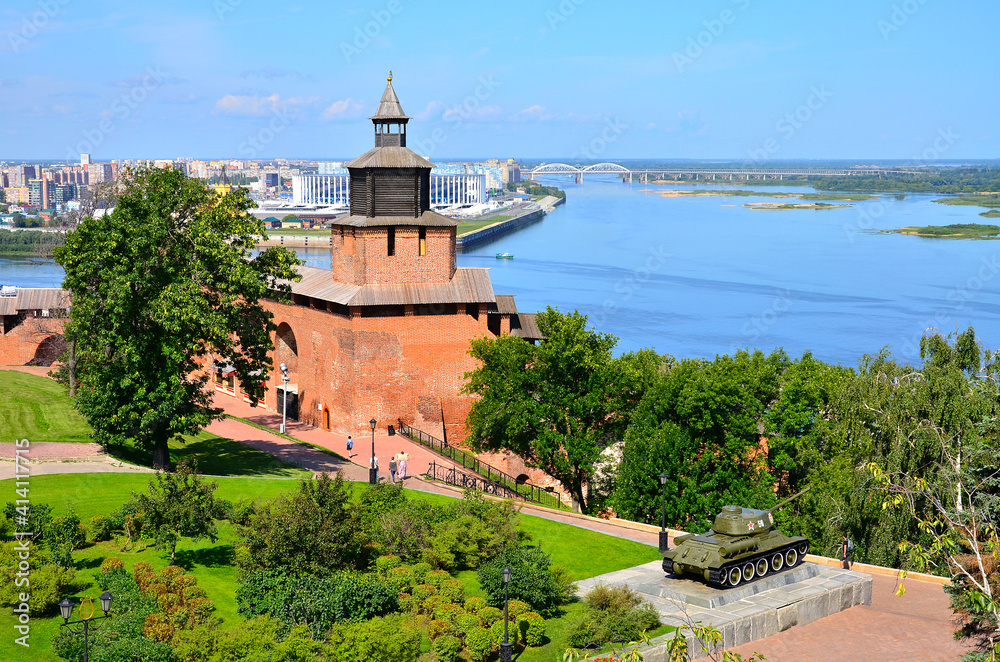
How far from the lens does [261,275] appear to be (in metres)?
28.5

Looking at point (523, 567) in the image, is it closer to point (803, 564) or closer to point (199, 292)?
point (803, 564)

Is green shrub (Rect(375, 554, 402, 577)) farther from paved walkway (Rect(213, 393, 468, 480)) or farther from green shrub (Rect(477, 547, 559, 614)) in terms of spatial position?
paved walkway (Rect(213, 393, 468, 480))

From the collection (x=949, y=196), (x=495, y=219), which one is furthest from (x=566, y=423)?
(x=949, y=196)

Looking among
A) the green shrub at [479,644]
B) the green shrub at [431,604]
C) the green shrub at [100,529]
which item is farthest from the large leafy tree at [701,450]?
the green shrub at [100,529]

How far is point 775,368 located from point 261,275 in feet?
51.1

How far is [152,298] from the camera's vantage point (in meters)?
26.0

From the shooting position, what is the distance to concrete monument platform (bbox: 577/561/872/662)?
17516 millimetres

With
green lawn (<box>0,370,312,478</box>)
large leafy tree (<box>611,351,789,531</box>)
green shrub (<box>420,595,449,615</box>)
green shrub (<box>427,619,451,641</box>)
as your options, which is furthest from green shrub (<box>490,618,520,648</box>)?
green lawn (<box>0,370,312,478</box>)

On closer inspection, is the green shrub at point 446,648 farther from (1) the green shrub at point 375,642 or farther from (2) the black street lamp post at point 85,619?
(2) the black street lamp post at point 85,619

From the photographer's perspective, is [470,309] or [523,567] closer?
[523,567]

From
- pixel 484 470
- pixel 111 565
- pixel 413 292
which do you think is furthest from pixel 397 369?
pixel 111 565

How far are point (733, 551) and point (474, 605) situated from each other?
5473 mm

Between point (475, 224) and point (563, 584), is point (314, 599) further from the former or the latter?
point (475, 224)

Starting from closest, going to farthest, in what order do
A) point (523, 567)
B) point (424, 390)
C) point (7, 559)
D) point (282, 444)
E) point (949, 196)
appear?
point (7, 559) → point (523, 567) → point (282, 444) → point (424, 390) → point (949, 196)
